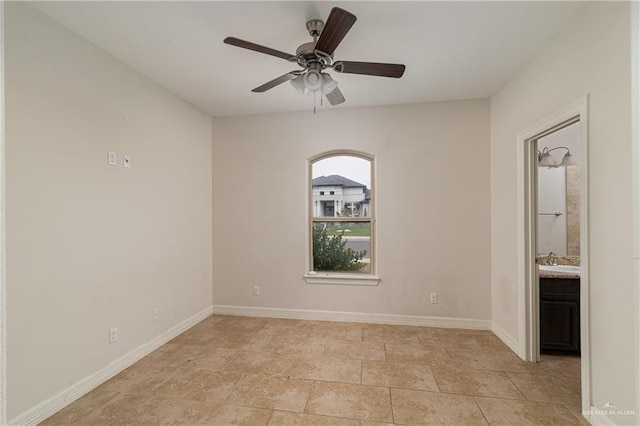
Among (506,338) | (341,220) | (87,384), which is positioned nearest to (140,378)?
(87,384)

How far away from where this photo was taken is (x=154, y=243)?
2.82 metres

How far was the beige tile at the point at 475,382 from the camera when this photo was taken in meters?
2.08

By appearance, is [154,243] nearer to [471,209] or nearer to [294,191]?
[294,191]

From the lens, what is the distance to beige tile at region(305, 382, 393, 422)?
187cm

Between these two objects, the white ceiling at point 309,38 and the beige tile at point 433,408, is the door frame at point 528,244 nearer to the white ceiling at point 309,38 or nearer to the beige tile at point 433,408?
the white ceiling at point 309,38

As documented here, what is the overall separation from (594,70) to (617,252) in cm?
114

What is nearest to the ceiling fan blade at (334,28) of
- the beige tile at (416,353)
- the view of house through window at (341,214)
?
the view of house through window at (341,214)

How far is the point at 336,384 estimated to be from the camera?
220 centimetres

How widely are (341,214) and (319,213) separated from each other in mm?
306

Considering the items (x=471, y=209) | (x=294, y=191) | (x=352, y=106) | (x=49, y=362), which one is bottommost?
(x=49, y=362)

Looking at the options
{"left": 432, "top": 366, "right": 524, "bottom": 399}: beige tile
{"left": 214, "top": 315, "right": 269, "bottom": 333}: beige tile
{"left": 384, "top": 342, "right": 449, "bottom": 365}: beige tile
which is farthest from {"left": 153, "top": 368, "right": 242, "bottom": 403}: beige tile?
{"left": 432, "top": 366, "right": 524, "bottom": 399}: beige tile

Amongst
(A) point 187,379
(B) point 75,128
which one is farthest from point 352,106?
(A) point 187,379

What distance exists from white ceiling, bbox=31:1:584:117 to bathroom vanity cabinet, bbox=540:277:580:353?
2.12m

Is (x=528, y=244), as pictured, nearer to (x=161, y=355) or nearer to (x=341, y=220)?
(x=341, y=220)
